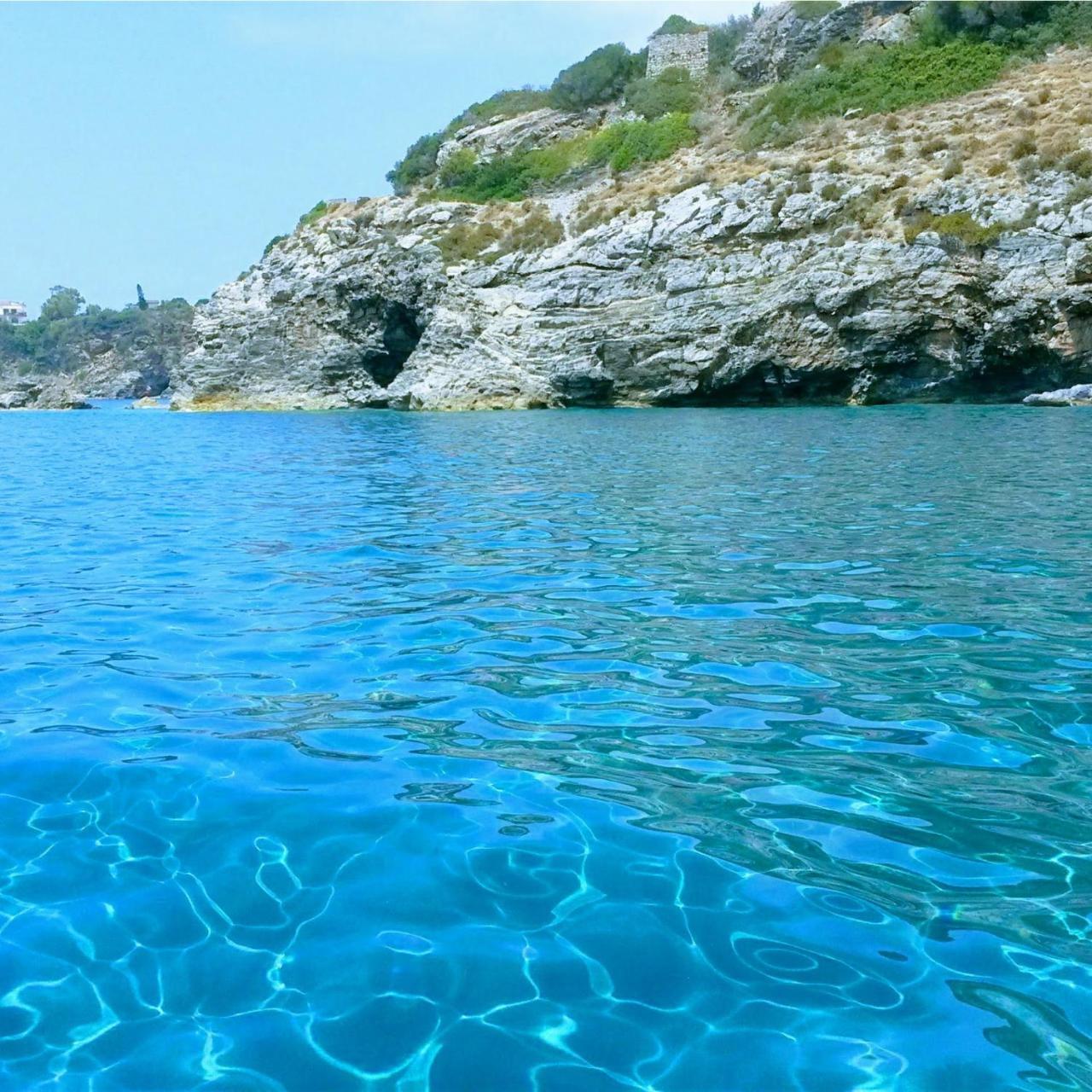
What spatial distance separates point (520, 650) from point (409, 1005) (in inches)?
138

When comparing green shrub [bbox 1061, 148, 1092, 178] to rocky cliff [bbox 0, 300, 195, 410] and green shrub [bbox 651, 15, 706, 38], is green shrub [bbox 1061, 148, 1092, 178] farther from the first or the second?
rocky cliff [bbox 0, 300, 195, 410]

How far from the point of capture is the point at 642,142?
1879 inches

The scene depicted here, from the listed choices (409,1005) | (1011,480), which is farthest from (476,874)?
(1011,480)

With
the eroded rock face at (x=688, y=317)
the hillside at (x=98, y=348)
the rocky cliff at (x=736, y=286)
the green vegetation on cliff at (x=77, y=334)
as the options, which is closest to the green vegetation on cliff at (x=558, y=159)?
the rocky cliff at (x=736, y=286)

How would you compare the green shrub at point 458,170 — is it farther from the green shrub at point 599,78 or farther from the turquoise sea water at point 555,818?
the turquoise sea water at point 555,818

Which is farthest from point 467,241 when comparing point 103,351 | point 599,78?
point 103,351

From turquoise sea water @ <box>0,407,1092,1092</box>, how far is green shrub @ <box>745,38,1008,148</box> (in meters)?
37.9

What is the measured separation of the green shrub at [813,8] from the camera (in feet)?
160

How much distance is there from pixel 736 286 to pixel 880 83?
53.1 feet

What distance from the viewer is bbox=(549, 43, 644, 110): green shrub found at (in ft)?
188

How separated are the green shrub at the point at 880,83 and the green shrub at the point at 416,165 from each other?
75.4 feet

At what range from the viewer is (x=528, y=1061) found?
2779 mm

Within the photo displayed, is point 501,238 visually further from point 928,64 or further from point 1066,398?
point 1066,398

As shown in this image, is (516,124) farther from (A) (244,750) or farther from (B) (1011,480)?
(A) (244,750)
